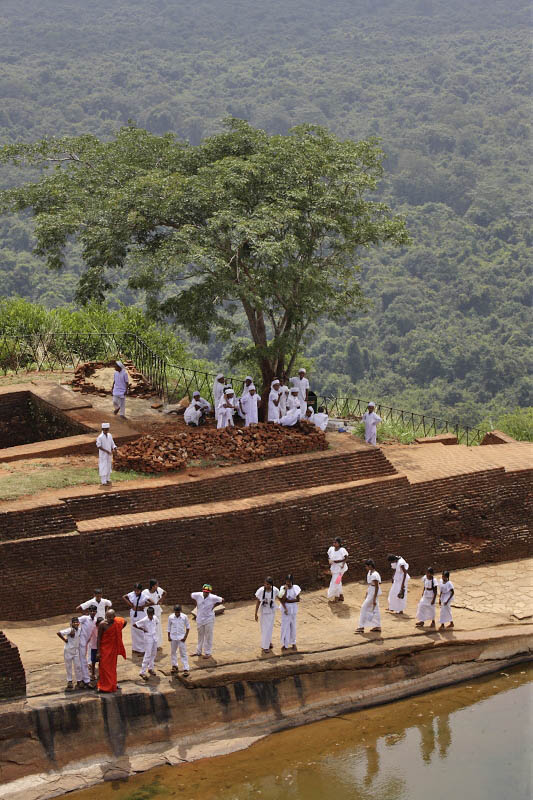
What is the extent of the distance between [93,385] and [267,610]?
300 inches

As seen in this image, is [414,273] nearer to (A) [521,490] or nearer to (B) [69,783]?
(A) [521,490]

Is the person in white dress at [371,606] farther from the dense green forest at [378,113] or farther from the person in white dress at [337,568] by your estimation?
the dense green forest at [378,113]

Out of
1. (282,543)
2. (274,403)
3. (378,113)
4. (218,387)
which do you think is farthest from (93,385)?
(378,113)

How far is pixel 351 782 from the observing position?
42.1 feet

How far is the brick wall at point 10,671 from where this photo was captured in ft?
41.5

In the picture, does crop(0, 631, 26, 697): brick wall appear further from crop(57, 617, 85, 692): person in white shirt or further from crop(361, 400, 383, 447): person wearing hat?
crop(361, 400, 383, 447): person wearing hat

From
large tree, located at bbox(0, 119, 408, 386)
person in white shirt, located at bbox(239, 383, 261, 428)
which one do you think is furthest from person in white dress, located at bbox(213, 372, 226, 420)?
large tree, located at bbox(0, 119, 408, 386)

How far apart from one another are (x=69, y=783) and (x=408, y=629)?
17.1 feet

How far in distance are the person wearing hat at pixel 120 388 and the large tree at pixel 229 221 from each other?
55.4 inches

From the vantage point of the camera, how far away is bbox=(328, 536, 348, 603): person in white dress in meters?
15.9

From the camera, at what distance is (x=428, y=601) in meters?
15.5

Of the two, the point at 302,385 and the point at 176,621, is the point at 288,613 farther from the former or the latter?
the point at 302,385

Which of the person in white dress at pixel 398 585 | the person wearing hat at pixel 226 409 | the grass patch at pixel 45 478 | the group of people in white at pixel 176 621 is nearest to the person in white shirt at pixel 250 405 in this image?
the person wearing hat at pixel 226 409

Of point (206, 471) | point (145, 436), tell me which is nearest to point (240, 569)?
point (206, 471)
